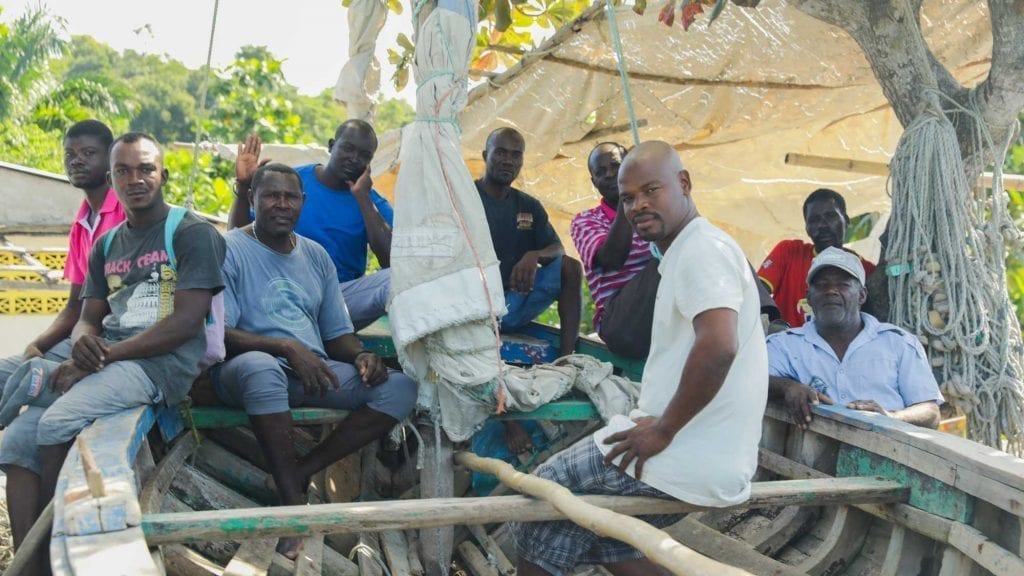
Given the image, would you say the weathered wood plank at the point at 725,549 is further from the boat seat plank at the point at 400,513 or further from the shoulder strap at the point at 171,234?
the shoulder strap at the point at 171,234

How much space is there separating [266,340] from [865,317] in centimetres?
212

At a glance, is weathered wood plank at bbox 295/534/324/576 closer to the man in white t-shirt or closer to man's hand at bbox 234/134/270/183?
the man in white t-shirt

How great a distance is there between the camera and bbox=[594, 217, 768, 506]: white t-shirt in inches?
87.1

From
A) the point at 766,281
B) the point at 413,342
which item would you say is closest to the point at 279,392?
the point at 413,342

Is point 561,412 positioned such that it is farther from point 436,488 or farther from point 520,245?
point 520,245

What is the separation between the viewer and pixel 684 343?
7.42ft

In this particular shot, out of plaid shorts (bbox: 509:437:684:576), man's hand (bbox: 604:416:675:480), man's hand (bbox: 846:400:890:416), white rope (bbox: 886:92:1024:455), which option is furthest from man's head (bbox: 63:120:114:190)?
white rope (bbox: 886:92:1024:455)

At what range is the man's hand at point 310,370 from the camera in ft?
10.5

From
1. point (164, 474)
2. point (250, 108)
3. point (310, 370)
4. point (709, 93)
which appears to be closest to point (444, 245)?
point (310, 370)

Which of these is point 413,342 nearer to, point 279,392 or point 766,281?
point 279,392

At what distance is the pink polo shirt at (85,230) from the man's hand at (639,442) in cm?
202

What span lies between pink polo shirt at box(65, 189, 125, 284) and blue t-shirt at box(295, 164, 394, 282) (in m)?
0.85

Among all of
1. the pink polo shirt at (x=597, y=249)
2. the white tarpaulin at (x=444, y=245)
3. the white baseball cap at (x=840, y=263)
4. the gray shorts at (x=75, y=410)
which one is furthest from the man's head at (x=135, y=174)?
the white baseball cap at (x=840, y=263)

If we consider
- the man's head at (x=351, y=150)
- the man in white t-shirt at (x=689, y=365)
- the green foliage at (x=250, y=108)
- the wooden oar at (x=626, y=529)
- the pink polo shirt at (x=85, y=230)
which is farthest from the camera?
the green foliage at (x=250, y=108)
